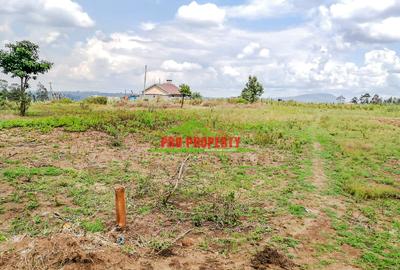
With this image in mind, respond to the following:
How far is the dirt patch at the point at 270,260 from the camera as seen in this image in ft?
17.1

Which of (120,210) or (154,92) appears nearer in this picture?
(120,210)

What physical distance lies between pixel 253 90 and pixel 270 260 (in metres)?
42.7

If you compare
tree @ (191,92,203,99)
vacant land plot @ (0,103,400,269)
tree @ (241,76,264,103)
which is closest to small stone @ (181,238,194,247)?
vacant land plot @ (0,103,400,269)

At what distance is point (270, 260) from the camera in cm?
532

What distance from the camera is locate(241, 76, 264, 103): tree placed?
46.5 meters

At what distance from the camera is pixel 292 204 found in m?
7.95

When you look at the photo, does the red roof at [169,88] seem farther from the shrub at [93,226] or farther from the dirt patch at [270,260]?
the dirt patch at [270,260]

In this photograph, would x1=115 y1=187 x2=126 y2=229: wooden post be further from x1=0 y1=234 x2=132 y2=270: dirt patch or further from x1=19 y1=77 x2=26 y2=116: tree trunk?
x1=19 y1=77 x2=26 y2=116: tree trunk

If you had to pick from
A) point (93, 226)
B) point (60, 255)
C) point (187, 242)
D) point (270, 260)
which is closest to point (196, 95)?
point (93, 226)

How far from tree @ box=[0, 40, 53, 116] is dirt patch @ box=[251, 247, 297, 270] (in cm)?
1867

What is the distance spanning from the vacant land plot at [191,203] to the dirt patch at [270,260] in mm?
17

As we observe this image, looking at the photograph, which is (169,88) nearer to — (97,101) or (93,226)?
(97,101)

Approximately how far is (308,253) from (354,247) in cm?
98

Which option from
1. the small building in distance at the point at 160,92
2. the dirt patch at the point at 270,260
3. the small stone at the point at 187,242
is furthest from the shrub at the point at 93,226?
the small building in distance at the point at 160,92
